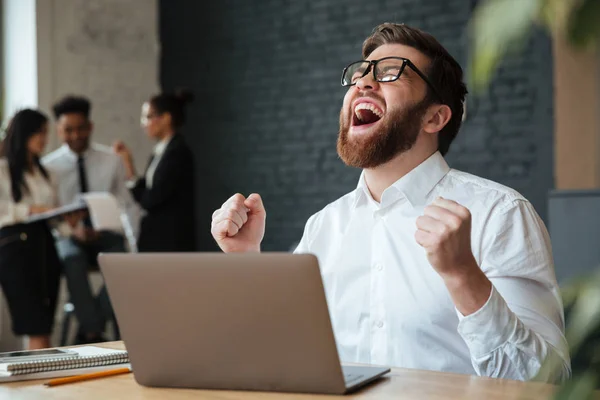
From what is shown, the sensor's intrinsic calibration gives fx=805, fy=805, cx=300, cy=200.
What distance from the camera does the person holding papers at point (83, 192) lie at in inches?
178

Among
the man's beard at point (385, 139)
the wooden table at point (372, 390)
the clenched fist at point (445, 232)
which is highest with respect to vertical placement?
the man's beard at point (385, 139)

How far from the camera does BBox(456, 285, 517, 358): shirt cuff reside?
3.93 feet

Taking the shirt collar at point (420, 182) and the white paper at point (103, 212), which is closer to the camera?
the shirt collar at point (420, 182)

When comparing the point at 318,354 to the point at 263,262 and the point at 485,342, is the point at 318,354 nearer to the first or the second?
the point at 263,262

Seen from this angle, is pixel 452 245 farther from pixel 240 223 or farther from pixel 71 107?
pixel 71 107

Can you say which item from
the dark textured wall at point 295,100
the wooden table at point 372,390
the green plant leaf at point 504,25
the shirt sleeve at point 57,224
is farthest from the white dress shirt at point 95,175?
the green plant leaf at point 504,25

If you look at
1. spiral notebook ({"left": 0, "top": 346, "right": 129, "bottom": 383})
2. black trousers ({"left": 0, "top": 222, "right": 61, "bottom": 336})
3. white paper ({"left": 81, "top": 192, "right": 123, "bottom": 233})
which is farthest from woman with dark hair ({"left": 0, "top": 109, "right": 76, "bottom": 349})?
spiral notebook ({"left": 0, "top": 346, "right": 129, "bottom": 383})

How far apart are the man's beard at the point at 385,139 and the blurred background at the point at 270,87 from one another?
314cm

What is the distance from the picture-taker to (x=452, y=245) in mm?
1105

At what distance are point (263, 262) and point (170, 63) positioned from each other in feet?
19.7

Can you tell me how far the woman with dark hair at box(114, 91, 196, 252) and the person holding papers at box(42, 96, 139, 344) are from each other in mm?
249

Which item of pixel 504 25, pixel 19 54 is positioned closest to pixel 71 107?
pixel 19 54

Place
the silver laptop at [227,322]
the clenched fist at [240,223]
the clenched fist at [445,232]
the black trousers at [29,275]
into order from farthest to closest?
the black trousers at [29,275] < the clenched fist at [240,223] < the clenched fist at [445,232] < the silver laptop at [227,322]

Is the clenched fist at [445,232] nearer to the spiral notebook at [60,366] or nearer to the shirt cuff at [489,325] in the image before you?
the shirt cuff at [489,325]
